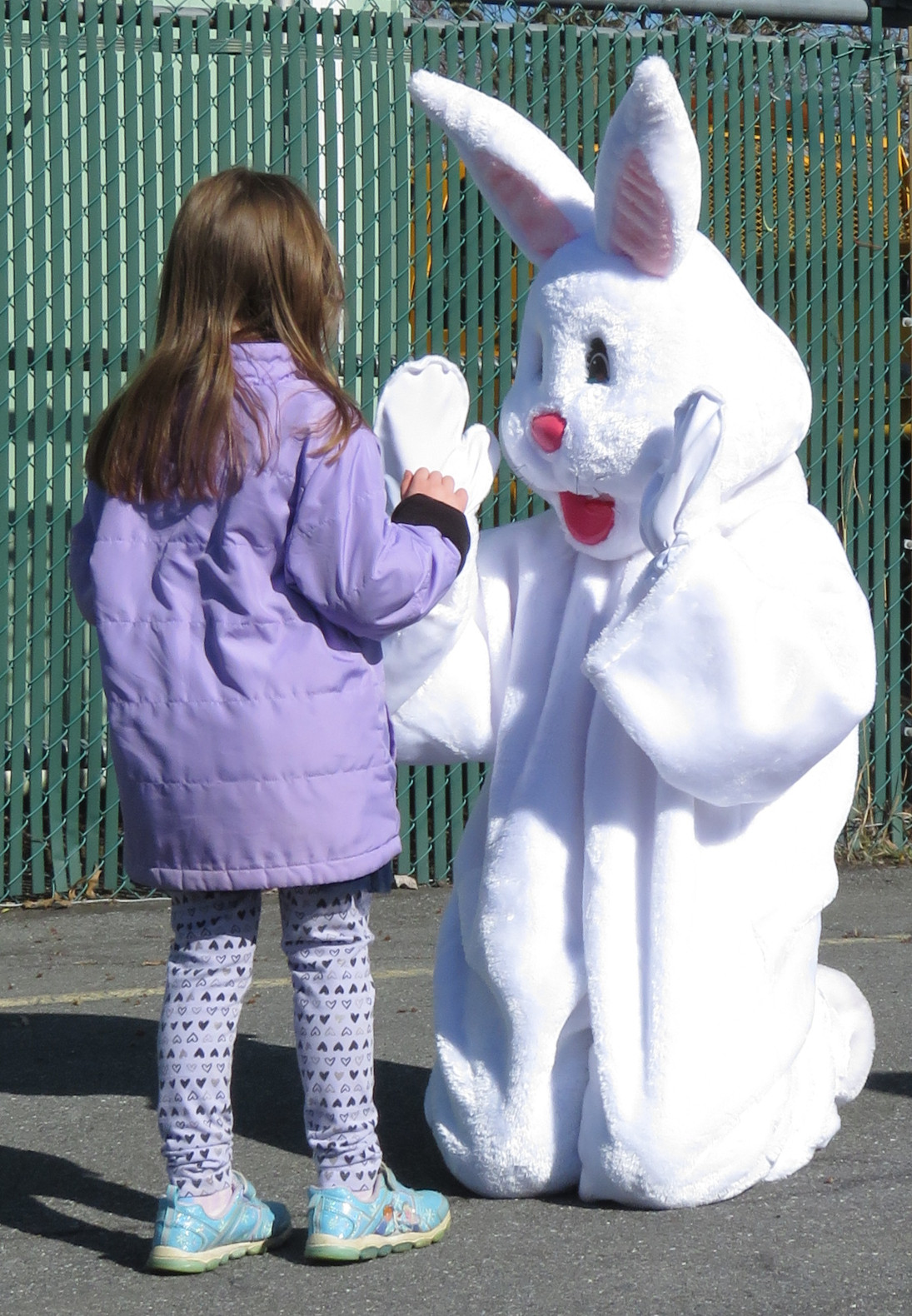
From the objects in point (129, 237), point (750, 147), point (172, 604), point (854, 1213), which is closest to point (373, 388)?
point (129, 237)

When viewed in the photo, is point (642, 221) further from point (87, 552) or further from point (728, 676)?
point (87, 552)

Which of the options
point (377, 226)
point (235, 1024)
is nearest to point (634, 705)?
point (235, 1024)

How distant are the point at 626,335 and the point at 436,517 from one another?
1.66 feet

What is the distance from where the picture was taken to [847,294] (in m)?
5.85

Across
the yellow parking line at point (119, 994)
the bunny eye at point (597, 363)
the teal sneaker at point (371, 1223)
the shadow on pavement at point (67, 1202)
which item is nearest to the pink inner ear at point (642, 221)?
the bunny eye at point (597, 363)

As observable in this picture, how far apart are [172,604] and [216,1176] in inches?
37.1

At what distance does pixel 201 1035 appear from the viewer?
2.64 m

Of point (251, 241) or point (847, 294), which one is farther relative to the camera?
point (847, 294)

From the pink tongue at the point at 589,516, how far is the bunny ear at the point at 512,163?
52cm

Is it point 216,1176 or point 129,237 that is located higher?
point 129,237

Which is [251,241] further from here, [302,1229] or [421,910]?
[421,910]

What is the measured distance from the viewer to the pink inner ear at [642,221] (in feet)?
9.34

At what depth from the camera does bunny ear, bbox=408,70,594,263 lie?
10.2ft

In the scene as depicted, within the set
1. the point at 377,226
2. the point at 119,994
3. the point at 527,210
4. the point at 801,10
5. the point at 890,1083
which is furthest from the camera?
the point at 801,10
